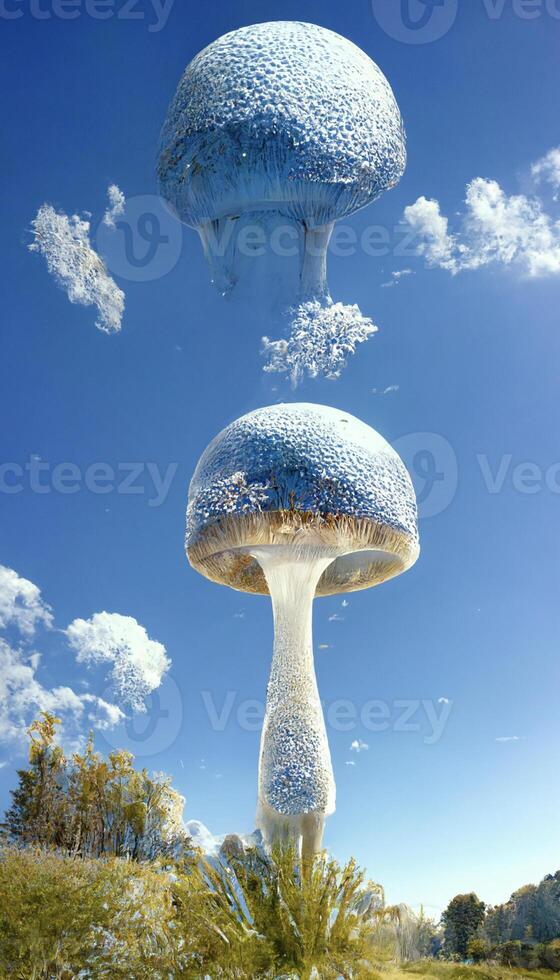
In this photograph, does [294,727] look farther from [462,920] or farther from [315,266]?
[315,266]

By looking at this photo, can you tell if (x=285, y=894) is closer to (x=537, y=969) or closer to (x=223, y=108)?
(x=537, y=969)

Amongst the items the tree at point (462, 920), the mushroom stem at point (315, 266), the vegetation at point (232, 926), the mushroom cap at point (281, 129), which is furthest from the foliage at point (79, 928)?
the mushroom cap at point (281, 129)

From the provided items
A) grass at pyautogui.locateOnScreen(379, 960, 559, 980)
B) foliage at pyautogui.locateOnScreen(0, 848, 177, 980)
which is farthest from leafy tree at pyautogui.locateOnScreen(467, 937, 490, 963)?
foliage at pyautogui.locateOnScreen(0, 848, 177, 980)

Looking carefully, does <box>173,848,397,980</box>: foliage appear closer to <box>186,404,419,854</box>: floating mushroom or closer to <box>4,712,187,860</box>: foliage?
<box>186,404,419,854</box>: floating mushroom

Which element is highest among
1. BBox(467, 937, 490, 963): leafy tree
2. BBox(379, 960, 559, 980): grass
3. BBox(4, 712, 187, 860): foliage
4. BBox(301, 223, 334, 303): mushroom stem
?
BBox(301, 223, 334, 303): mushroom stem

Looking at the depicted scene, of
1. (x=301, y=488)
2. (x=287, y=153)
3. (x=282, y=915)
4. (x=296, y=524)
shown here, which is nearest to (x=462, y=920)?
(x=282, y=915)
